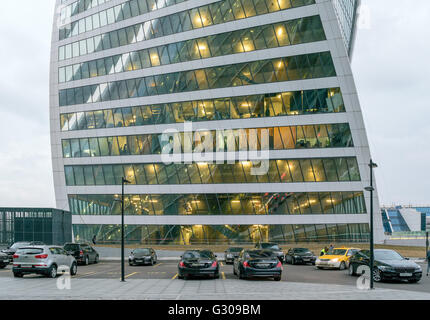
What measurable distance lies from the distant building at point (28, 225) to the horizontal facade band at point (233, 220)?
39.9 ft

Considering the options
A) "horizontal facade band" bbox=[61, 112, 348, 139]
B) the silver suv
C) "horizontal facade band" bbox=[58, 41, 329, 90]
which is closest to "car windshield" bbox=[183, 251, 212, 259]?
the silver suv

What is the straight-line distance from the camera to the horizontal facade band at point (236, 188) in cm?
4847

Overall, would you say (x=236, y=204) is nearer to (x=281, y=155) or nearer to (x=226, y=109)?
(x=281, y=155)

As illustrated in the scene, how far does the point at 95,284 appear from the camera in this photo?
20359mm

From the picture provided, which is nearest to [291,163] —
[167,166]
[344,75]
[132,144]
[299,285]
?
[344,75]

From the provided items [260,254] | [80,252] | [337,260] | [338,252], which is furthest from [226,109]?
[260,254]

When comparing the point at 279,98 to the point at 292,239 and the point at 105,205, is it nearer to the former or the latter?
the point at 292,239

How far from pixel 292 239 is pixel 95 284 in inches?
1262

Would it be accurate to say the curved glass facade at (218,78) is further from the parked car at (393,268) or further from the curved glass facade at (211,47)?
the parked car at (393,268)

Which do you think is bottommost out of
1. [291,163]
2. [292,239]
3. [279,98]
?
[292,239]

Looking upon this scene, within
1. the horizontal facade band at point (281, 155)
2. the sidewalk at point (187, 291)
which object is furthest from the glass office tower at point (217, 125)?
the sidewalk at point (187, 291)

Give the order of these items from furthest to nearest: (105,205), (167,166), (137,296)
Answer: (105,205), (167,166), (137,296)

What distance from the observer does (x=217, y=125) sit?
169ft

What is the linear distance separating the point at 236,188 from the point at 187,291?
3337 centimetres
